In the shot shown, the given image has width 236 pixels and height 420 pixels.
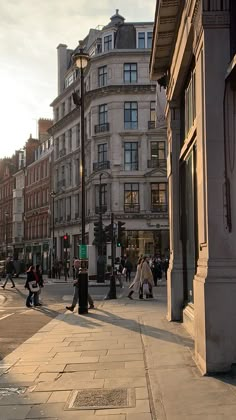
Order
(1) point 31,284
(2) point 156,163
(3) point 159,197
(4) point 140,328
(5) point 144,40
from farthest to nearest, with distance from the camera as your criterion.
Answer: (5) point 144,40, (2) point 156,163, (3) point 159,197, (1) point 31,284, (4) point 140,328

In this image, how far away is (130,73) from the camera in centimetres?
4966

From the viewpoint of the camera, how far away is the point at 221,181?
7176mm

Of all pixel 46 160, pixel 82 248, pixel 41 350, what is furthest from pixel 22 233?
pixel 41 350

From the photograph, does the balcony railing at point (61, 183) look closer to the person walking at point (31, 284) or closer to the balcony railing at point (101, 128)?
the balcony railing at point (101, 128)

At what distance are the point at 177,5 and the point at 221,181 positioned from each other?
441cm

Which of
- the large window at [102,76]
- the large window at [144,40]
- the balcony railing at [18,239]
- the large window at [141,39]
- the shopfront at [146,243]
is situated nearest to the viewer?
the shopfront at [146,243]

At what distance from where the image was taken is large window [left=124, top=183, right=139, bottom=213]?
157 feet

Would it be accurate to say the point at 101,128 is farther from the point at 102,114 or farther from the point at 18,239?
the point at 18,239

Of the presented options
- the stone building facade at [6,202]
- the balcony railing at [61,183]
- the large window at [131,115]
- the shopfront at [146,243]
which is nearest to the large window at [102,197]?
the shopfront at [146,243]

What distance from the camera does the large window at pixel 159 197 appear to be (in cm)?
4778

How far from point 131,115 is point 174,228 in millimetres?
37974

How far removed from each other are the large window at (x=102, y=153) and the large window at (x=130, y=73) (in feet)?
21.5

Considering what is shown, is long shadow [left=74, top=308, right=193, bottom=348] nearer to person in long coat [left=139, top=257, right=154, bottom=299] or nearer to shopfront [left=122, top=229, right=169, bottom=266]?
person in long coat [left=139, top=257, right=154, bottom=299]

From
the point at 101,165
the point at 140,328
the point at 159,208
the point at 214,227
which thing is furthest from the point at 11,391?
the point at 101,165
